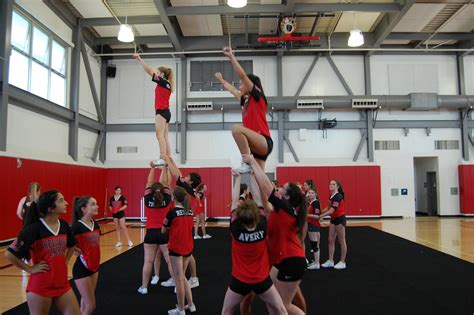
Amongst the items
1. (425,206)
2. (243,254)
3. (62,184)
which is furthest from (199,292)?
(425,206)

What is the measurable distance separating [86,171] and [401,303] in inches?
425

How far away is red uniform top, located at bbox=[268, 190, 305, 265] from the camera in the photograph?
9.27ft

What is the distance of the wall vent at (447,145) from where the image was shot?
13.9m

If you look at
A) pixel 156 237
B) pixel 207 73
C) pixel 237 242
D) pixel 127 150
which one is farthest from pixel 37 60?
pixel 237 242

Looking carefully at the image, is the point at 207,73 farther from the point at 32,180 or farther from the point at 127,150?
the point at 32,180

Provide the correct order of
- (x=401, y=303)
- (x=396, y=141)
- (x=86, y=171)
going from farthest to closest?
(x=396, y=141) → (x=86, y=171) → (x=401, y=303)

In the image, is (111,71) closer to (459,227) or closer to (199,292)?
(199,292)

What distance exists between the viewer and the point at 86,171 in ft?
39.5

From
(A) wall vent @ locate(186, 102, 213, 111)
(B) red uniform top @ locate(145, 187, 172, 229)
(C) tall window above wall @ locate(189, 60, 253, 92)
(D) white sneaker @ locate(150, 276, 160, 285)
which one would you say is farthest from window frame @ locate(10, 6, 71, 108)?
(D) white sneaker @ locate(150, 276, 160, 285)

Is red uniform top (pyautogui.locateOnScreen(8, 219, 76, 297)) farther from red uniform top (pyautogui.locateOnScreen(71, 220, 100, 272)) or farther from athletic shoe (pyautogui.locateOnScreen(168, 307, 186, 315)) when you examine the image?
athletic shoe (pyautogui.locateOnScreen(168, 307, 186, 315))

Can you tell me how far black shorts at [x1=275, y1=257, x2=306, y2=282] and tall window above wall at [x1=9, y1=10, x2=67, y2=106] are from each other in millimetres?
9135

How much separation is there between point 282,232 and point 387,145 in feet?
41.0

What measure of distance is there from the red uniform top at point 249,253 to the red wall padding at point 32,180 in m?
7.68

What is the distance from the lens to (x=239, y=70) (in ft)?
10.4
